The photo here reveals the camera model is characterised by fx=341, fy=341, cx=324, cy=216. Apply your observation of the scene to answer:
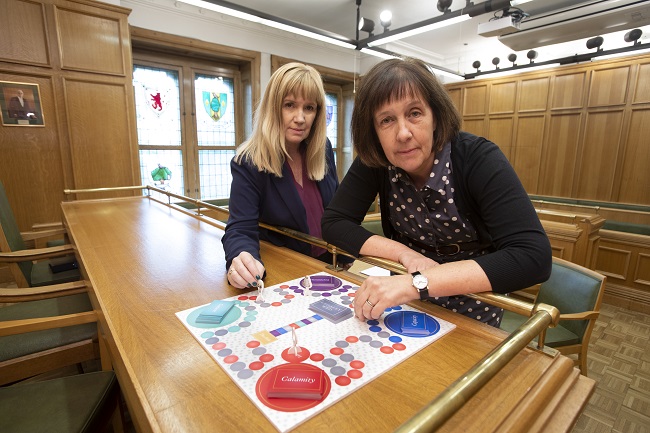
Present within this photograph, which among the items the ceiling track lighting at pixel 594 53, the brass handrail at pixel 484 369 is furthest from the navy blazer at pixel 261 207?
the ceiling track lighting at pixel 594 53

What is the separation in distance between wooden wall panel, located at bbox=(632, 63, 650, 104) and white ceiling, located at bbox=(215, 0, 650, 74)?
64 centimetres

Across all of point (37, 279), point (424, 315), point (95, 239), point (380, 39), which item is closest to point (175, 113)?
point (380, 39)

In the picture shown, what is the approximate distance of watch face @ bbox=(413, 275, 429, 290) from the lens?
0.90m

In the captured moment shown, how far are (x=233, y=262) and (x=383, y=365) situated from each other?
66 cm

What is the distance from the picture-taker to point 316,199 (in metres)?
1.75

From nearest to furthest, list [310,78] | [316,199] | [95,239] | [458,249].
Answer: [458,249]
[310,78]
[316,199]
[95,239]

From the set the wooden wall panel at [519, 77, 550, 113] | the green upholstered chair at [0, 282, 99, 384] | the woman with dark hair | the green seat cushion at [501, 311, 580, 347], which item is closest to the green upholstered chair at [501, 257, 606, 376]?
the green seat cushion at [501, 311, 580, 347]

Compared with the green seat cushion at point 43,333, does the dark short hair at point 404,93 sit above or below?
above

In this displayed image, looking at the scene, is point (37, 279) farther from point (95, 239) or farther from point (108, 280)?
point (108, 280)

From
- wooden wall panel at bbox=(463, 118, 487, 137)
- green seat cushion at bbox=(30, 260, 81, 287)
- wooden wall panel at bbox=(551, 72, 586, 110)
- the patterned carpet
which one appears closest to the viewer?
the patterned carpet

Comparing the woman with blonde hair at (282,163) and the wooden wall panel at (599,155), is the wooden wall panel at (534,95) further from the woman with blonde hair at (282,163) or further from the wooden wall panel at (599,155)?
the woman with blonde hair at (282,163)

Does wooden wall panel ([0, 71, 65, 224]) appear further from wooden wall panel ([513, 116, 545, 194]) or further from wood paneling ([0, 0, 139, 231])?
wooden wall panel ([513, 116, 545, 194])

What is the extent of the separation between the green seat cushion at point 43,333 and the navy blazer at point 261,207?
34.9 inches

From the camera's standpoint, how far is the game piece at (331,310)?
2.97 feet
